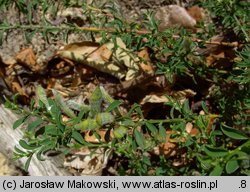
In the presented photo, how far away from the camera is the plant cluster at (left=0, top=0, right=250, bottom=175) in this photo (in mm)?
1817

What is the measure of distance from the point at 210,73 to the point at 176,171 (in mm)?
778

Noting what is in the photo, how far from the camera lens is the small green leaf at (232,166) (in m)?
1.28

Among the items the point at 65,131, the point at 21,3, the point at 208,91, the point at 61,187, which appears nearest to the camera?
the point at 65,131

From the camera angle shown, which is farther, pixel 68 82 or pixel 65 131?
pixel 68 82

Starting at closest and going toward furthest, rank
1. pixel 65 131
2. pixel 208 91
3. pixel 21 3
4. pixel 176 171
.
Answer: pixel 65 131, pixel 21 3, pixel 176 171, pixel 208 91

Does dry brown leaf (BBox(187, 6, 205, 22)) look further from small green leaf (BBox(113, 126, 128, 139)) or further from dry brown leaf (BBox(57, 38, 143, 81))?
small green leaf (BBox(113, 126, 128, 139))

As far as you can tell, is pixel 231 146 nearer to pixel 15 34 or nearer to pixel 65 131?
pixel 65 131

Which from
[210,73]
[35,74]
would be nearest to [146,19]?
[210,73]

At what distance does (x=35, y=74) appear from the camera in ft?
12.5

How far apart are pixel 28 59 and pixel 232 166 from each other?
2.86 metres

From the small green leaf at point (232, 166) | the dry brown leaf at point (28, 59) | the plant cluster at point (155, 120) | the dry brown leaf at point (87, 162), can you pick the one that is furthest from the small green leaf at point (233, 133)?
the dry brown leaf at point (28, 59)

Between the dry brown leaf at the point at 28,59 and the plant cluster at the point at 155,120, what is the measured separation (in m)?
1.02

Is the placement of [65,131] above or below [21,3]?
below

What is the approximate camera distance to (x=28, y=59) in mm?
3777
